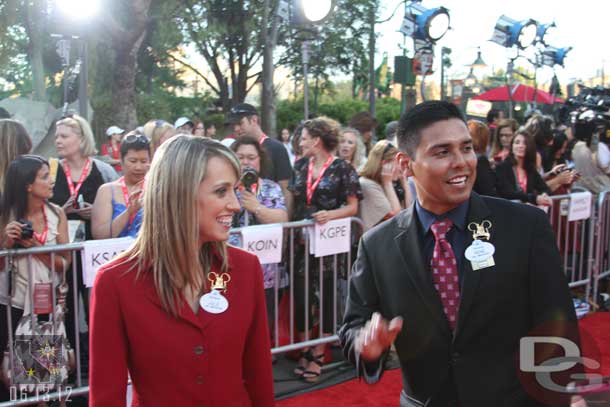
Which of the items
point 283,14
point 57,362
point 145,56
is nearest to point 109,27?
point 283,14

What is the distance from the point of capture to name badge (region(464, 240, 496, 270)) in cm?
240

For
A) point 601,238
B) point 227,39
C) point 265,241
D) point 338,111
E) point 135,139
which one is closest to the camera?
point 135,139

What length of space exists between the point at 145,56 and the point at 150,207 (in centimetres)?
3306

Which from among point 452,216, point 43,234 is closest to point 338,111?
point 43,234

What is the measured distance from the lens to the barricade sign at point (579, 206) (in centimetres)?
743

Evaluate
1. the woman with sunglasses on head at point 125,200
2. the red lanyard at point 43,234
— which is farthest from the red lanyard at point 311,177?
the red lanyard at point 43,234

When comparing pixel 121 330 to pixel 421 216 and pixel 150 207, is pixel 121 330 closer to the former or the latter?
pixel 150 207

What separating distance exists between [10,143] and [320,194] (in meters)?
2.44

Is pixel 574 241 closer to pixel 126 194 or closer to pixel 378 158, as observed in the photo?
pixel 378 158

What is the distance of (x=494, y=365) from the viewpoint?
2400 mm

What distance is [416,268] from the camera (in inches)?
98.4

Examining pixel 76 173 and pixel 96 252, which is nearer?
pixel 96 252

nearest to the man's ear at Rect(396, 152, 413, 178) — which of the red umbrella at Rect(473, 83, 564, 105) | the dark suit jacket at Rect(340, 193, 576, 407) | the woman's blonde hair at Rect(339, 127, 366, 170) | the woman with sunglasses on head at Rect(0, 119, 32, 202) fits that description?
the dark suit jacket at Rect(340, 193, 576, 407)

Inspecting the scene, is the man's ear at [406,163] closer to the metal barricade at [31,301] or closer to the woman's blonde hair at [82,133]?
the metal barricade at [31,301]
